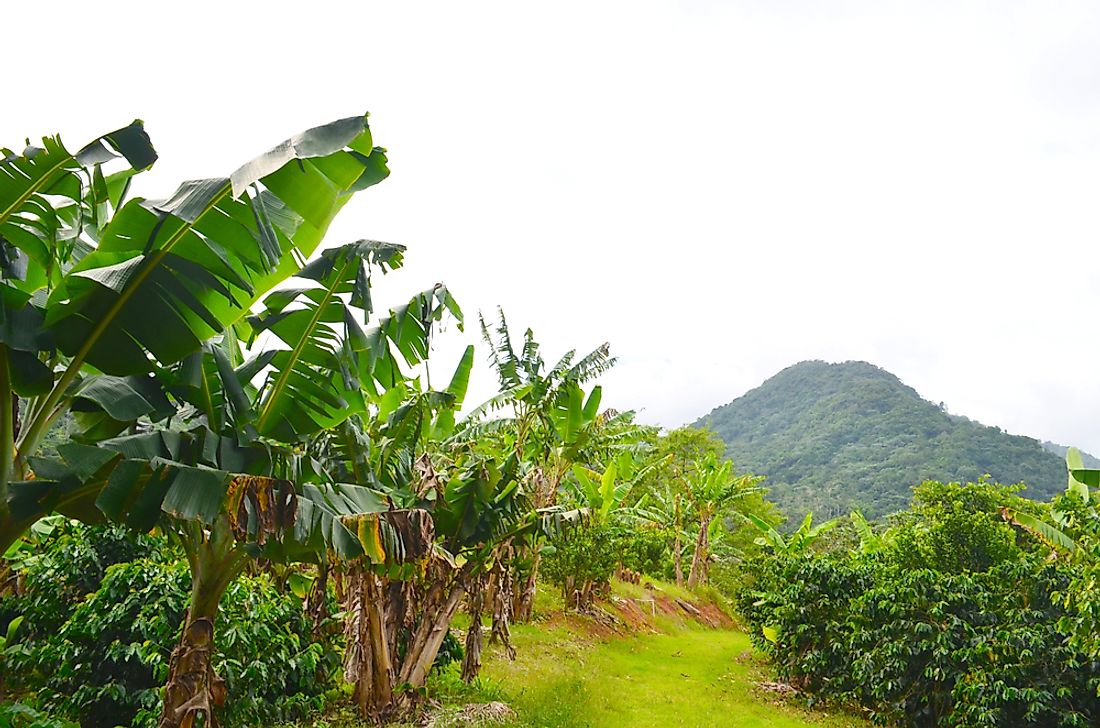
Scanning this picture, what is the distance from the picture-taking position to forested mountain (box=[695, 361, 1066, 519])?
180 feet

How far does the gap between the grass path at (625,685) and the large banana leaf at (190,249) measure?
653 centimetres

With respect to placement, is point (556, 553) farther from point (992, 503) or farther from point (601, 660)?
point (992, 503)

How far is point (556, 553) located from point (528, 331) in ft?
21.1

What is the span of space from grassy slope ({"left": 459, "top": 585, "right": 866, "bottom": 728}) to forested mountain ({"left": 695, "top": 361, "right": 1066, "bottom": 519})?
1970 cm

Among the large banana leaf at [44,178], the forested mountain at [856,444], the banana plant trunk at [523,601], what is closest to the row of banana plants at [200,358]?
the large banana leaf at [44,178]

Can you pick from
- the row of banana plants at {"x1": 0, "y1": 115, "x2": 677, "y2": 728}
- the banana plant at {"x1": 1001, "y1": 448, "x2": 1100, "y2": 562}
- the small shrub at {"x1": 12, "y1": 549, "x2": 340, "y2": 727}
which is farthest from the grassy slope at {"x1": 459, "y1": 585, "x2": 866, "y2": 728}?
the row of banana plants at {"x1": 0, "y1": 115, "x2": 677, "y2": 728}

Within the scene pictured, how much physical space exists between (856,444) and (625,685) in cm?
7268

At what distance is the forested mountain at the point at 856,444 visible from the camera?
5491cm

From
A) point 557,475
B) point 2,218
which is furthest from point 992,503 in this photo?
point 2,218

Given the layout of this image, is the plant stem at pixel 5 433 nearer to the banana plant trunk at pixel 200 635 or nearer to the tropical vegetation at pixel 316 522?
the tropical vegetation at pixel 316 522

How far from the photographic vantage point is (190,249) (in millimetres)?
3447

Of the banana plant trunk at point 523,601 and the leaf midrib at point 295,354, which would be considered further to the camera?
the banana plant trunk at point 523,601

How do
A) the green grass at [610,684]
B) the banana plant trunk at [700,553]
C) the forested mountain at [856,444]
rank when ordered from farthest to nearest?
the forested mountain at [856,444] → the banana plant trunk at [700,553] → the green grass at [610,684]

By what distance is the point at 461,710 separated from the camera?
763 centimetres
